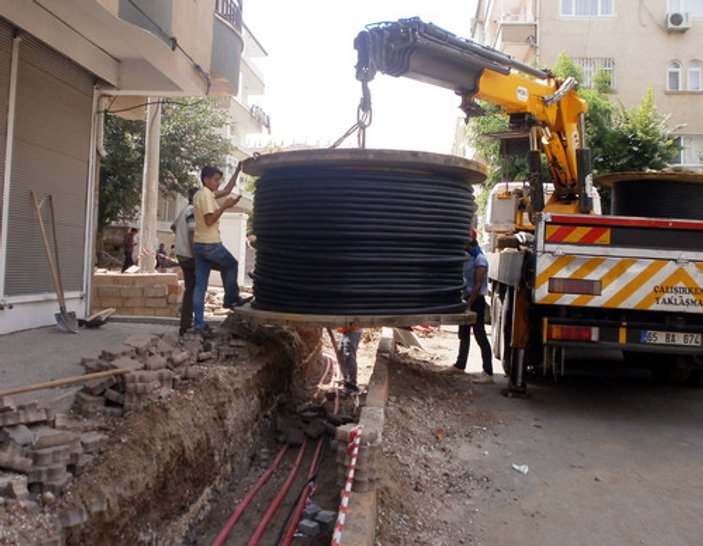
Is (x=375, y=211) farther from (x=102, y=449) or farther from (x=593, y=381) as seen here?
(x=593, y=381)

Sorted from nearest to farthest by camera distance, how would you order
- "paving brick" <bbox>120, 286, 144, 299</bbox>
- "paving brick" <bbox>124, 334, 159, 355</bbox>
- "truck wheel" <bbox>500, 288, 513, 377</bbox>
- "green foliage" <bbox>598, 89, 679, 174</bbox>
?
"paving brick" <bbox>124, 334, 159, 355</bbox>, "truck wheel" <bbox>500, 288, 513, 377</bbox>, "paving brick" <bbox>120, 286, 144, 299</bbox>, "green foliage" <bbox>598, 89, 679, 174</bbox>

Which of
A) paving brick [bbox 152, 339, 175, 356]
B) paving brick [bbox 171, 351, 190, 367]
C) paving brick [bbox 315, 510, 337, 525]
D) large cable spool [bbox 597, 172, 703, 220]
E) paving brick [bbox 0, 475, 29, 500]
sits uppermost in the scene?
large cable spool [bbox 597, 172, 703, 220]

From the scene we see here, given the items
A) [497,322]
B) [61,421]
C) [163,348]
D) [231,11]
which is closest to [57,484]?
[61,421]

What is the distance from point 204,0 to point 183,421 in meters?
6.39

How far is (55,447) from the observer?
3047 mm

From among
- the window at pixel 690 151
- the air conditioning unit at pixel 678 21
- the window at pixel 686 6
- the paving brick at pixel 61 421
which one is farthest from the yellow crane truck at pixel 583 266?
the window at pixel 686 6

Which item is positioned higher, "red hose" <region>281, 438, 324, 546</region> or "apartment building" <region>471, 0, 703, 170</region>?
"apartment building" <region>471, 0, 703, 170</region>

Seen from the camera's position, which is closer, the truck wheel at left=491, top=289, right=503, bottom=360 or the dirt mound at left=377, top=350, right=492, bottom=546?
the dirt mound at left=377, top=350, right=492, bottom=546

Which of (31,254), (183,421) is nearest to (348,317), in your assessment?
(183,421)

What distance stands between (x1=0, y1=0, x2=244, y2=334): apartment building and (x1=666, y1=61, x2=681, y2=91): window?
20.1 meters

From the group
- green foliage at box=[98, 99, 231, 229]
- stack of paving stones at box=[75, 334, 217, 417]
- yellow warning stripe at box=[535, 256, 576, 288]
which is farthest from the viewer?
green foliage at box=[98, 99, 231, 229]

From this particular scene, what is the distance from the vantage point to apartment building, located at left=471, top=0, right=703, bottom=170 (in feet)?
75.4

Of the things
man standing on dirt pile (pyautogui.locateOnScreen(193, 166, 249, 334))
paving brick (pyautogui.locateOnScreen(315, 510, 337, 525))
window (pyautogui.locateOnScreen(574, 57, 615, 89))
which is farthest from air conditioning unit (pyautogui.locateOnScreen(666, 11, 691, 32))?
paving brick (pyautogui.locateOnScreen(315, 510, 337, 525))

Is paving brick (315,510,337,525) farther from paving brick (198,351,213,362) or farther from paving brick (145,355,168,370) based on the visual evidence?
paving brick (198,351,213,362)
